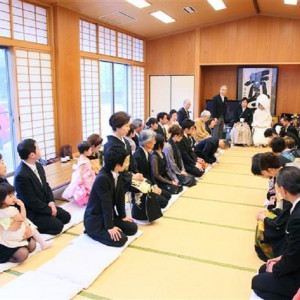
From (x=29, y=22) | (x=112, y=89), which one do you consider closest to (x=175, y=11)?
(x=112, y=89)

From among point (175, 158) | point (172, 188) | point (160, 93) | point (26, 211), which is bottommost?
point (172, 188)

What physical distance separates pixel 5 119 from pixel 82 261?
3196 millimetres

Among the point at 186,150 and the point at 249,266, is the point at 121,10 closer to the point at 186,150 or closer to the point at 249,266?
the point at 186,150

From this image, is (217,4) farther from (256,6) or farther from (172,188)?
(172,188)

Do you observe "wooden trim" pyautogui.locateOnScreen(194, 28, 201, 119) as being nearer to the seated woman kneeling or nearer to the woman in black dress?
the seated woman kneeling

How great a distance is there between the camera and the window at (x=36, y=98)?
5.07 meters

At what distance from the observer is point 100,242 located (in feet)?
9.66

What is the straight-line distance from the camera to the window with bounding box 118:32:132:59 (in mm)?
8117

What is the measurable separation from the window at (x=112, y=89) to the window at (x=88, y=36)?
64 cm

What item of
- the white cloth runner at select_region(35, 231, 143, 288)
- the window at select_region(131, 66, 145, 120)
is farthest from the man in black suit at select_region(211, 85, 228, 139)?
the white cloth runner at select_region(35, 231, 143, 288)

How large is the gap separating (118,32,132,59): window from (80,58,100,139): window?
1.34m

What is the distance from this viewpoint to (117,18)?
702 centimetres

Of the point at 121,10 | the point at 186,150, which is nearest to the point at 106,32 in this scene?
the point at 121,10

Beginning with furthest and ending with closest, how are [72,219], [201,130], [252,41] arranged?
1. [252,41]
2. [201,130]
3. [72,219]
